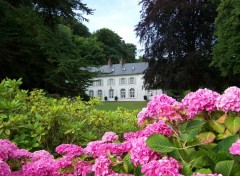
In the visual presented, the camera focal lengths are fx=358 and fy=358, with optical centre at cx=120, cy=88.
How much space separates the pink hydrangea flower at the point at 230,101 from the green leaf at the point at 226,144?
10.7 inches

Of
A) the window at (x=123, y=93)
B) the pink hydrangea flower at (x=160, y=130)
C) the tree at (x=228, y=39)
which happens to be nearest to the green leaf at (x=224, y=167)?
the pink hydrangea flower at (x=160, y=130)

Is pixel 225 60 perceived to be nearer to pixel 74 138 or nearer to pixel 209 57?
pixel 209 57

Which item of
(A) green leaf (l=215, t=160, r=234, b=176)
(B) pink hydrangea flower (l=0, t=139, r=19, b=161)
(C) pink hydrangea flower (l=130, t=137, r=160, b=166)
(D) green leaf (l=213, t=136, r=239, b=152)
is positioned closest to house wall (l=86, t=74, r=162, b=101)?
(B) pink hydrangea flower (l=0, t=139, r=19, b=161)

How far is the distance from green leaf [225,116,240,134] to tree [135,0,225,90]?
76.5 feet

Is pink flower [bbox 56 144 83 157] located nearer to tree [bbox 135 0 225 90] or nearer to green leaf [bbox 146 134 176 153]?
green leaf [bbox 146 134 176 153]

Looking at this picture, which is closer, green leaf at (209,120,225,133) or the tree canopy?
green leaf at (209,120,225,133)

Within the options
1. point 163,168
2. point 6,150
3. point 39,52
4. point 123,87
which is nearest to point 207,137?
point 163,168

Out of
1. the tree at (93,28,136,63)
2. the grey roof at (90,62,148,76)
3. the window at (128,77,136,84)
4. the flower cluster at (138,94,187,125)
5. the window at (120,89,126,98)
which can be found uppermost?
the tree at (93,28,136,63)

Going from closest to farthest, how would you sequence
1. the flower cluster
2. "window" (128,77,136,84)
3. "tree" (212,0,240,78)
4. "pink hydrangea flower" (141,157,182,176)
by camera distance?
"pink hydrangea flower" (141,157,182,176), the flower cluster, "tree" (212,0,240,78), "window" (128,77,136,84)

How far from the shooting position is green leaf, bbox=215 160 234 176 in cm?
160

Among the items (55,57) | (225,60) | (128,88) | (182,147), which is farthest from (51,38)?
(128,88)

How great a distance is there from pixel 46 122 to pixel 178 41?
2391 cm

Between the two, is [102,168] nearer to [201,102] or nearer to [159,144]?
[159,144]

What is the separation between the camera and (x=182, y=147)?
6.13ft
